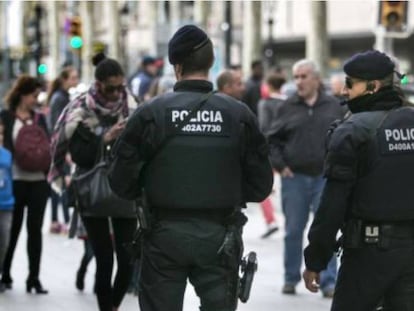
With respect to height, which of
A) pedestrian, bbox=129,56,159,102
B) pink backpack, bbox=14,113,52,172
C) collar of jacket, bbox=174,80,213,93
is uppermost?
collar of jacket, bbox=174,80,213,93

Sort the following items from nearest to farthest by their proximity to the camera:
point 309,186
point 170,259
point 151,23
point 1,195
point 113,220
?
point 170,259 → point 113,220 → point 1,195 → point 309,186 → point 151,23

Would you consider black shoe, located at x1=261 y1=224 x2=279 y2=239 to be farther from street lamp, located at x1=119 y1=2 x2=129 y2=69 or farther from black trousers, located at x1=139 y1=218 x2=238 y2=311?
street lamp, located at x1=119 y1=2 x2=129 y2=69

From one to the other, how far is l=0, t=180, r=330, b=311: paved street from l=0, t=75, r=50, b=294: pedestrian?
0.31 m

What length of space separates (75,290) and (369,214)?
194 inches

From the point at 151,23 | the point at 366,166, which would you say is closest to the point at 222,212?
the point at 366,166

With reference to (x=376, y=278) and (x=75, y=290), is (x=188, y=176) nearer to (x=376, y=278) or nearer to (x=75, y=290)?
(x=376, y=278)

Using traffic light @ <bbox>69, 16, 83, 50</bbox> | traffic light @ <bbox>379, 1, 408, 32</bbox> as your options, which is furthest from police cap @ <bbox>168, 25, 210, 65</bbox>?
traffic light @ <bbox>69, 16, 83, 50</bbox>

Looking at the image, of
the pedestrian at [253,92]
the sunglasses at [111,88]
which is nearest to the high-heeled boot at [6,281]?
the sunglasses at [111,88]

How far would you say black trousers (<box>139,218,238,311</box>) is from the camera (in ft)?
17.6

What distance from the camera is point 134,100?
326 inches

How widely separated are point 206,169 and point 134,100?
2962 millimetres

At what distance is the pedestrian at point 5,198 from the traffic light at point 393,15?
654cm

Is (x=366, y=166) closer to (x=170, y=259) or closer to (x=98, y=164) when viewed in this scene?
(x=170, y=259)

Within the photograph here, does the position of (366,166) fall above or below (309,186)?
above
